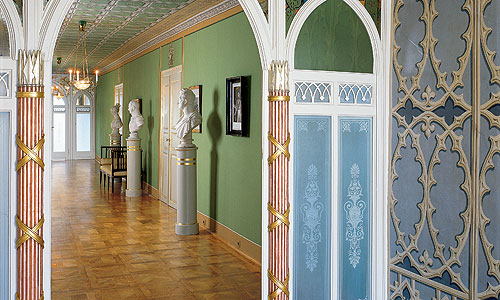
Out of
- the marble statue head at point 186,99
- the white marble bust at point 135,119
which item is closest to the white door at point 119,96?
the white marble bust at point 135,119

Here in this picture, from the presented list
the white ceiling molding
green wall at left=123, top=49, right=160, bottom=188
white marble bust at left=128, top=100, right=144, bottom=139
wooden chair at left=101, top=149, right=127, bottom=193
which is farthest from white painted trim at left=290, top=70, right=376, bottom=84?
wooden chair at left=101, top=149, right=127, bottom=193

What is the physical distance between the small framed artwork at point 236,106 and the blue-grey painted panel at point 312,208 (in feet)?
8.56

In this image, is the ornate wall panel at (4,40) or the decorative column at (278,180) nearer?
the ornate wall panel at (4,40)

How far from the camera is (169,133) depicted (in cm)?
954

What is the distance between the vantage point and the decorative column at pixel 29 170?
293cm

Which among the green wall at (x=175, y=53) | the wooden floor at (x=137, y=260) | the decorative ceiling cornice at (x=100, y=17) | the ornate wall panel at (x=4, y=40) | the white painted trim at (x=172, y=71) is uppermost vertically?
the decorative ceiling cornice at (x=100, y=17)

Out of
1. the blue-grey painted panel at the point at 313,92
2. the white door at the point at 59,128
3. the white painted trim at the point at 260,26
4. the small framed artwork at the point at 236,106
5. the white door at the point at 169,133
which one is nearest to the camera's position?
the white painted trim at the point at 260,26

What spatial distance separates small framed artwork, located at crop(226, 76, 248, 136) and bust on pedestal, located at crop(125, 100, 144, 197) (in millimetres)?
4311

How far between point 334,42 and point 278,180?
1120mm

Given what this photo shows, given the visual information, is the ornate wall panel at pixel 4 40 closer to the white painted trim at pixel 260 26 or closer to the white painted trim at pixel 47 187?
the white painted trim at pixel 47 187

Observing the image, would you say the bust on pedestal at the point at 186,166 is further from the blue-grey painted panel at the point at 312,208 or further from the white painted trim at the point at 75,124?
the white painted trim at the point at 75,124

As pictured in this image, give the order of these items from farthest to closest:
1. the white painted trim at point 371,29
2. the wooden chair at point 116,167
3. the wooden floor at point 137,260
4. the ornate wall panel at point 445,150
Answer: the wooden chair at point 116,167
the wooden floor at point 137,260
the white painted trim at point 371,29
the ornate wall panel at point 445,150

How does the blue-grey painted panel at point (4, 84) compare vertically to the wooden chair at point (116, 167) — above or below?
above

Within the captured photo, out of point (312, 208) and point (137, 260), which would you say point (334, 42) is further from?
point (137, 260)
